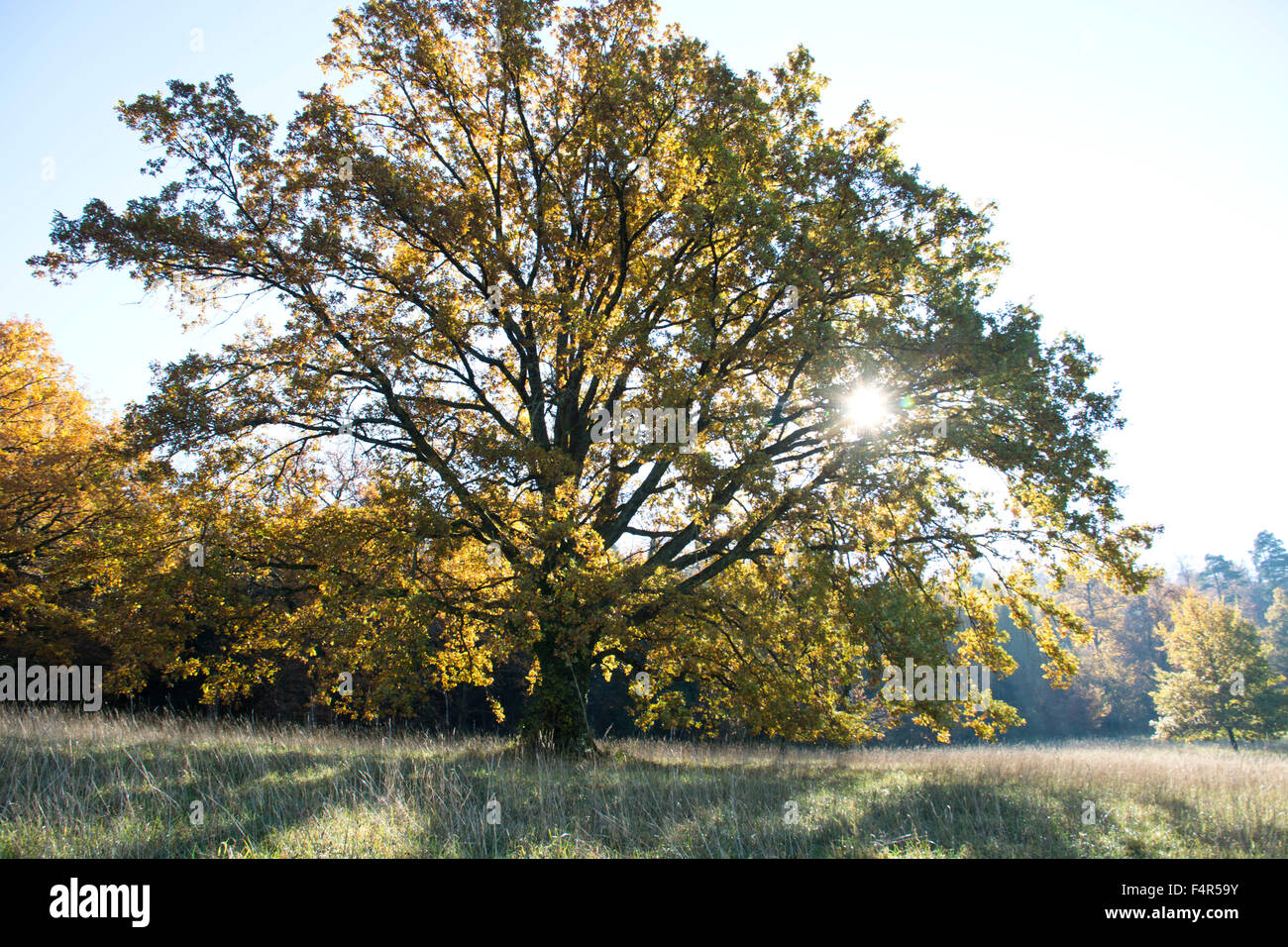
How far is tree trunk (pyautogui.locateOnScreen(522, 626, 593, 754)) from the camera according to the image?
495 inches

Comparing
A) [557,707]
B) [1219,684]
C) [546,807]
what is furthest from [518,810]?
[1219,684]

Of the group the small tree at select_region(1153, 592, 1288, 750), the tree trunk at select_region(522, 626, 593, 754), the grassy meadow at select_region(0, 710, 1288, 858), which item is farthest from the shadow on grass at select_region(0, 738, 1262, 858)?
the small tree at select_region(1153, 592, 1288, 750)

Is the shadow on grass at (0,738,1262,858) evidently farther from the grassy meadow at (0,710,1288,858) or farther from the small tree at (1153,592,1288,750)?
the small tree at (1153,592,1288,750)

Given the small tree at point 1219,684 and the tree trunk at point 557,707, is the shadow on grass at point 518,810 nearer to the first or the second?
the tree trunk at point 557,707

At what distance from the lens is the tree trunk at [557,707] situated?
12.6 m

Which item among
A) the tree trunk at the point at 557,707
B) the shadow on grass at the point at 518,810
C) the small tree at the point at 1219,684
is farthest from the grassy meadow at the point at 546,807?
the small tree at the point at 1219,684

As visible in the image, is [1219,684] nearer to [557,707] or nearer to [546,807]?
[557,707]

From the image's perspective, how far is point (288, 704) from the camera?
2716cm

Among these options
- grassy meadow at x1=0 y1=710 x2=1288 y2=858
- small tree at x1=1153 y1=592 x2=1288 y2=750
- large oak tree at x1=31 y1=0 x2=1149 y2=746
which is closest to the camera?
grassy meadow at x1=0 y1=710 x2=1288 y2=858

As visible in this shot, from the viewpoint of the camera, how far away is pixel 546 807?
6887mm

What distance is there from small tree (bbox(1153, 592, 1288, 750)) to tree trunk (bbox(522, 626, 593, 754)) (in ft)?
119
